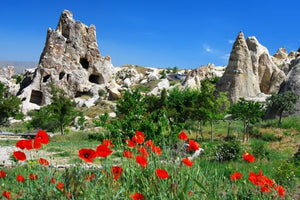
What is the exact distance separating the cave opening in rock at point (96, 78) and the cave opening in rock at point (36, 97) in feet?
35.2

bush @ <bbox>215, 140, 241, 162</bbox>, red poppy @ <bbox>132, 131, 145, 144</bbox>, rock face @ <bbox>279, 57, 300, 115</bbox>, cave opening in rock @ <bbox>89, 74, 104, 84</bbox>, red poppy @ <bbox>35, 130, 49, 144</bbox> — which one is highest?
cave opening in rock @ <bbox>89, 74, 104, 84</bbox>

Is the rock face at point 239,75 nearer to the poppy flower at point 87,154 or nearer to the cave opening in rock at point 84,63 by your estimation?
the cave opening in rock at point 84,63

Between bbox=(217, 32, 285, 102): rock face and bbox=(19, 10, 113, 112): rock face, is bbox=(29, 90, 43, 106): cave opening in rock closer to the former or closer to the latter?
bbox=(19, 10, 113, 112): rock face

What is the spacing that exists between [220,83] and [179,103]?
14170mm

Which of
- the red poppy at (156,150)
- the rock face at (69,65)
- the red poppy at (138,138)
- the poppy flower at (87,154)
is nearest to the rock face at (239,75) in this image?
the rock face at (69,65)

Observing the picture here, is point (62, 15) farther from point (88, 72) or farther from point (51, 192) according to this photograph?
point (51, 192)

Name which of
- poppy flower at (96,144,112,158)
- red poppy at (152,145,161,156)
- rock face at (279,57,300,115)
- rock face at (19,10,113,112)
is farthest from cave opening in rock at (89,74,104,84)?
poppy flower at (96,144,112,158)

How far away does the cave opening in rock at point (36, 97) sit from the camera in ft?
147

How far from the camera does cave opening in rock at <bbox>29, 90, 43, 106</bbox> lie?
44.9 meters

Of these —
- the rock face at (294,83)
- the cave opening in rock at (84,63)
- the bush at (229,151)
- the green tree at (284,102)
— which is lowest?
the bush at (229,151)

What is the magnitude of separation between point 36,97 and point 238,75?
3282 centimetres

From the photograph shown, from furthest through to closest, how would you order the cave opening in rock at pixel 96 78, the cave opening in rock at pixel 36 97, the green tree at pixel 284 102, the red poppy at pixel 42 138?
the cave opening in rock at pixel 96 78
the cave opening in rock at pixel 36 97
the green tree at pixel 284 102
the red poppy at pixel 42 138

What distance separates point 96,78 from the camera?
51.9 m

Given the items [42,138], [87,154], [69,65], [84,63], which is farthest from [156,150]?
[84,63]
